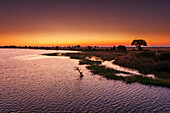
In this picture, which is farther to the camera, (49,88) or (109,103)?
(49,88)

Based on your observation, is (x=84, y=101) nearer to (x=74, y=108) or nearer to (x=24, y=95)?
(x=74, y=108)

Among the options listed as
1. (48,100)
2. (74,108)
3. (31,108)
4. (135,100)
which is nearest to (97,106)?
(74,108)

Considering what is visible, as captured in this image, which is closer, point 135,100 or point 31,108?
point 31,108

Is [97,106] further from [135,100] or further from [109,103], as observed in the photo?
[135,100]

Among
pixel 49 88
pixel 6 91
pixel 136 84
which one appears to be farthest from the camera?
pixel 136 84

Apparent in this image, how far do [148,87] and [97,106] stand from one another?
423 inches

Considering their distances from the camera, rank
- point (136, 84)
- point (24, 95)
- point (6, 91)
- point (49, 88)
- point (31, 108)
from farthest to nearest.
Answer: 1. point (136, 84)
2. point (49, 88)
3. point (6, 91)
4. point (24, 95)
5. point (31, 108)

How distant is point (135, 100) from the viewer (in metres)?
15.6

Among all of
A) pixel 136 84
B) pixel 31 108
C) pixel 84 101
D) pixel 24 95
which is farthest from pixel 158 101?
pixel 24 95

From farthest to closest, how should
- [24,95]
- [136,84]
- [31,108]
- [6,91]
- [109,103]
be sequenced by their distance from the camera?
[136,84], [6,91], [24,95], [109,103], [31,108]

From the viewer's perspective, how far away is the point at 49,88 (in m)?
20.2

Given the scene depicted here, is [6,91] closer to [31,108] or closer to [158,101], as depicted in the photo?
[31,108]

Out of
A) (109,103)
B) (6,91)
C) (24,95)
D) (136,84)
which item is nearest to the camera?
(109,103)

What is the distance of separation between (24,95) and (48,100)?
403 centimetres
